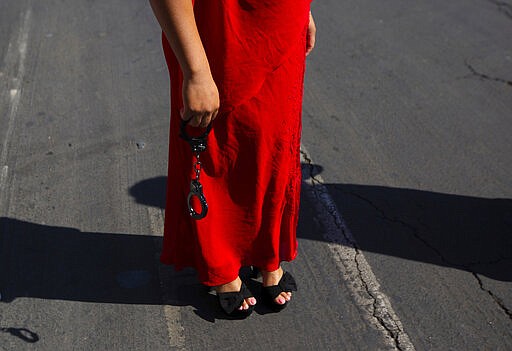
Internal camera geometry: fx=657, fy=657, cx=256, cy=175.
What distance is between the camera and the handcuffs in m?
2.49

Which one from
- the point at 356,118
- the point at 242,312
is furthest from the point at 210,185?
the point at 356,118

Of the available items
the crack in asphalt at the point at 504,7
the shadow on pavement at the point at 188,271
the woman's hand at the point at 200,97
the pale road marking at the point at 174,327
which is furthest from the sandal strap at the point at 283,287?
the crack in asphalt at the point at 504,7

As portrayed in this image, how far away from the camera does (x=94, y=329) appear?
9.81ft

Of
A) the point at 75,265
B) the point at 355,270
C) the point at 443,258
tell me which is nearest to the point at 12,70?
the point at 75,265

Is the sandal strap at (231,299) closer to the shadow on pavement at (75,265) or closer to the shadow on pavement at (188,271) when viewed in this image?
the shadow on pavement at (188,271)

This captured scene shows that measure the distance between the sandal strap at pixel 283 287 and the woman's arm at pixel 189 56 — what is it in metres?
1.05

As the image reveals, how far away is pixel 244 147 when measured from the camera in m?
2.65

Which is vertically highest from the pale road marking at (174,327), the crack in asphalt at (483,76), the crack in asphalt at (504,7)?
the crack in asphalt at (504,7)

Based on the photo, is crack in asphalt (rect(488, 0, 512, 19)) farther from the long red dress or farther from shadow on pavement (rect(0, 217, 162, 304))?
shadow on pavement (rect(0, 217, 162, 304))

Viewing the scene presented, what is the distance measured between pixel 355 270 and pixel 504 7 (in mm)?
4043

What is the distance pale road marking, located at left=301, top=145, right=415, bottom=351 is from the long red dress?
1.35 ft

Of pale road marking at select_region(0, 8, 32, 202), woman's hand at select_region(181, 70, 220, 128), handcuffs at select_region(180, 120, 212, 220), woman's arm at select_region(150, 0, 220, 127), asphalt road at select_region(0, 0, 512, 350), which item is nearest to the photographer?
woman's arm at select_region(150, 0, 220, 127)

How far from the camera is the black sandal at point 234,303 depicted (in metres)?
3.03

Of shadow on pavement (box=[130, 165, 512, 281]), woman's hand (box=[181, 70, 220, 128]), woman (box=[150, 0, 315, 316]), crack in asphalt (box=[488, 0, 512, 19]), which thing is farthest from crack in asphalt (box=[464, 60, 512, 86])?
woman's hand (box=[181, 70, 220, 128])
